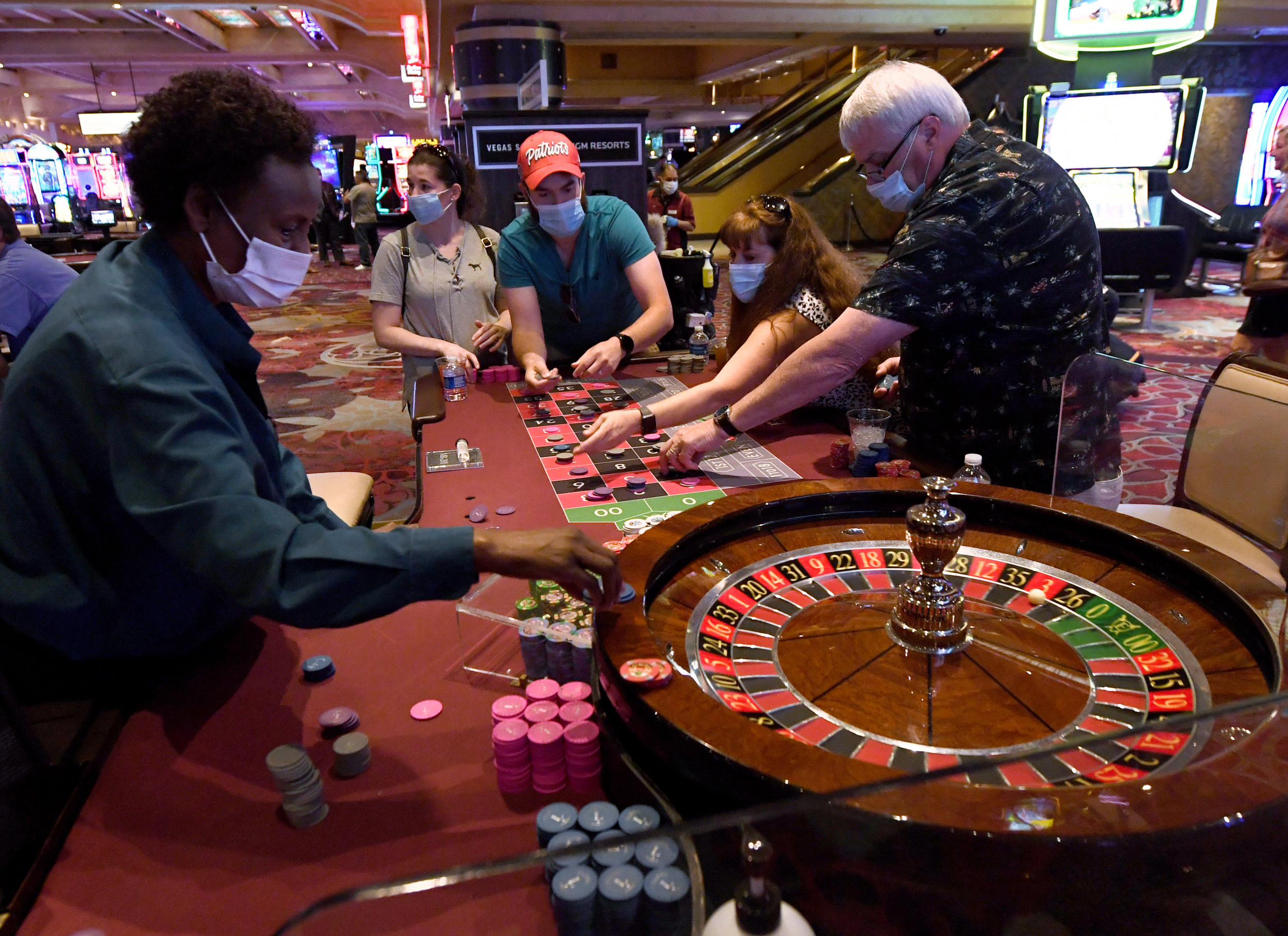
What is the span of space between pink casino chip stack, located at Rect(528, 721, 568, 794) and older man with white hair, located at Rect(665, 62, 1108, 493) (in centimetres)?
105

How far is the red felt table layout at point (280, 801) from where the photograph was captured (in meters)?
0.86

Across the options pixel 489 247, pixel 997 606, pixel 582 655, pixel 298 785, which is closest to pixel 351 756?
pixel 298 785

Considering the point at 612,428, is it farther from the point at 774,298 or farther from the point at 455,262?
the point at 455,262

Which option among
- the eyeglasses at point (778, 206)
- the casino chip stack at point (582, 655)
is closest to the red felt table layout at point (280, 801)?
the casino chip stack at point (582, 655)

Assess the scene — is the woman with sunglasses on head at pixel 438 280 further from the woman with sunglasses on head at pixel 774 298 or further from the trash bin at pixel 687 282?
the trash bin at pixel 687 282

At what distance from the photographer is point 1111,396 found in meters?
1.82

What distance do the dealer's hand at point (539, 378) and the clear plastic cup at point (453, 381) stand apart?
211 mm

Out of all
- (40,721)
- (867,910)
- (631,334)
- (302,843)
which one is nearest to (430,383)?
(631,334)

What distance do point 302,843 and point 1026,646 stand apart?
0.93 m

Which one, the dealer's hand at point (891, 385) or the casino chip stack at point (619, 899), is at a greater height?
the dealer's hand at point (891, 385)

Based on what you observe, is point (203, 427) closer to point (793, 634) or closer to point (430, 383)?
point (793, 634)

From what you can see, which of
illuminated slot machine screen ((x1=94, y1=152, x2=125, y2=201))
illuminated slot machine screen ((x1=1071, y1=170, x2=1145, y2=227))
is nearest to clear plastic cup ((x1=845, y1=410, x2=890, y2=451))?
illuminated slot machine screen ((x1=1071, y1=170, x2=1145, y2=227))

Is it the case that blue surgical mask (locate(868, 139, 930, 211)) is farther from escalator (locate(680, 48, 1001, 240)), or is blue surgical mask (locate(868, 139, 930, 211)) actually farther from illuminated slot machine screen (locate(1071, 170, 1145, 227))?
escalator (locate(680, 48, 1001, 240))

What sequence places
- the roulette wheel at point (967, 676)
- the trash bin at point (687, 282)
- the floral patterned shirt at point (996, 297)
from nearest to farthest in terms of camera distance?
the roulette wheel at point (967, 676)
the floral patterned shirt at point (996, 297)
the trash bin at point (687, 282)
